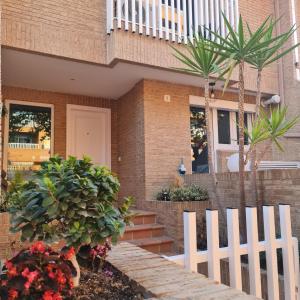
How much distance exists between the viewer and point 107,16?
234 inches

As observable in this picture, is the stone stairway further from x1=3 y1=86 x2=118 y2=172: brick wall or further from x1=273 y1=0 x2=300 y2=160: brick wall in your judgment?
x1=273 y1=0 x2=300 y2=160: brick wall

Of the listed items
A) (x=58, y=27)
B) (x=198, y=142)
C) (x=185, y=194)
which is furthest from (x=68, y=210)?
(x=198, y=142)

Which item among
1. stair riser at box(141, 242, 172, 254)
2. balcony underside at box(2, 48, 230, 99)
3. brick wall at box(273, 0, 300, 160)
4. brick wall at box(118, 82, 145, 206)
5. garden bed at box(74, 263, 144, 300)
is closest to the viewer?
garden bed at box(74, 263, 144, 300)

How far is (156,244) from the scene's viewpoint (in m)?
5.31

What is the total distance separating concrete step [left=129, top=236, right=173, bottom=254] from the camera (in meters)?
5.24

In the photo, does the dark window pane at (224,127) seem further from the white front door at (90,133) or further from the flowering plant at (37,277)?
the flowering plant at (37,277)

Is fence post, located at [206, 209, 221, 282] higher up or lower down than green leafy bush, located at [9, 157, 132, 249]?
lower down

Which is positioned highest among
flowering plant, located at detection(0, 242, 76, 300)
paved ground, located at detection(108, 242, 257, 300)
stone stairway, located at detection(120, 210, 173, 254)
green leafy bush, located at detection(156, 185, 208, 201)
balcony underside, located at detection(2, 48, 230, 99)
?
balcony underside, located at detection(2, 48, 230, 99)

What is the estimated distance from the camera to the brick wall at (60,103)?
7.13m

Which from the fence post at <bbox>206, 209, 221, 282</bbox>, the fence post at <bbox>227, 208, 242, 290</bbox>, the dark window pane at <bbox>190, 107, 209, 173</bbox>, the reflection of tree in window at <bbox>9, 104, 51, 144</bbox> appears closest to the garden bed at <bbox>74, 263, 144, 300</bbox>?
the fence post at <bbox>206, 209, 221, 282</bbox>

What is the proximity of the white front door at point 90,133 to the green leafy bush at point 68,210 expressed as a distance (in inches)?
228

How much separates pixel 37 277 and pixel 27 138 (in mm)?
6169

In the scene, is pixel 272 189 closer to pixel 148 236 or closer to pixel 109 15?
pixel 148 236

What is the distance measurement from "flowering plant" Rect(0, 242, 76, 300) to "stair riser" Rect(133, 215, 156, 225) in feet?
13.3
